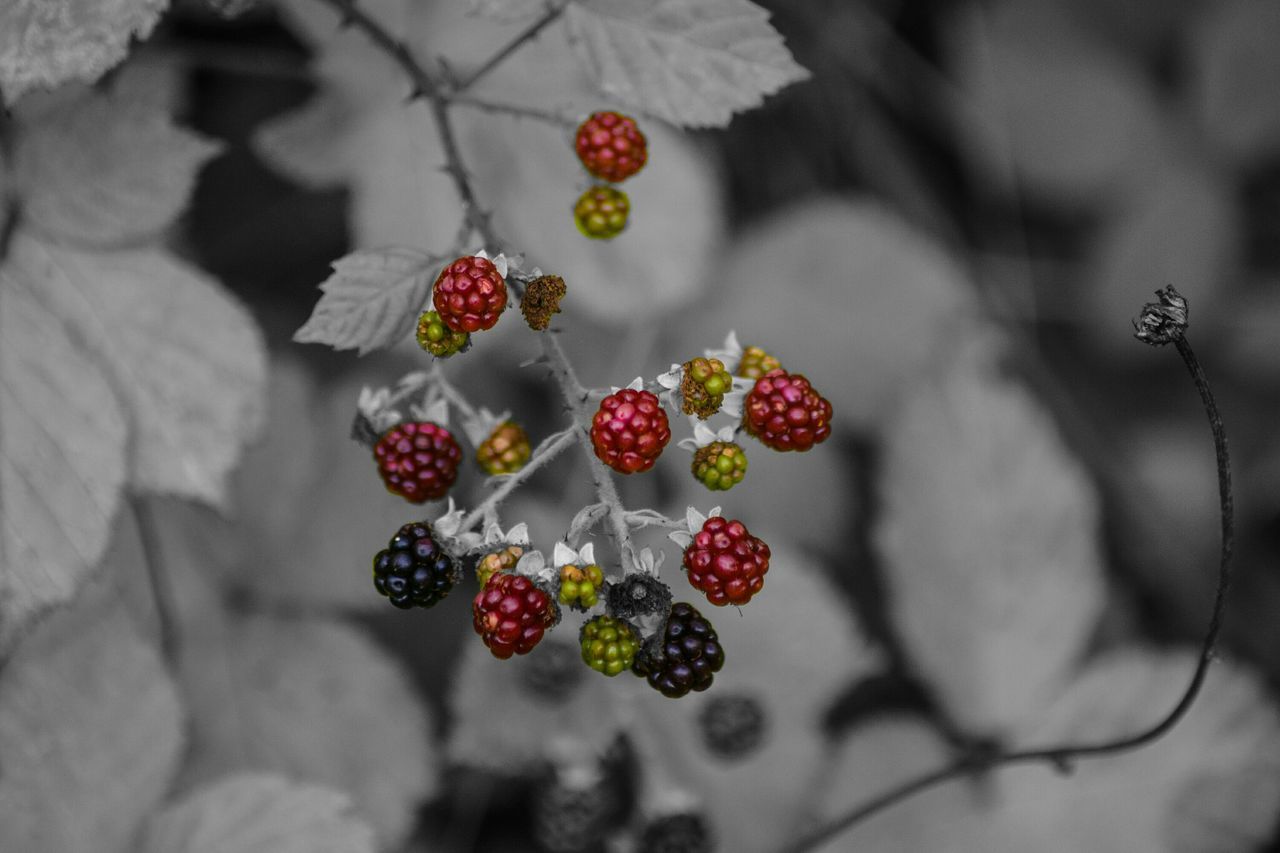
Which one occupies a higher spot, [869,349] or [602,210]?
[602,210]

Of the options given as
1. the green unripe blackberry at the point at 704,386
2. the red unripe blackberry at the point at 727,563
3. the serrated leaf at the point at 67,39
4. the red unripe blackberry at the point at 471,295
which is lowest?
the red unripe blackberry at the point at 727,563

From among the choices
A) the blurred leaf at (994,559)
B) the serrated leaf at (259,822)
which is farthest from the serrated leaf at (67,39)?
the blurred leaf at (994,559)

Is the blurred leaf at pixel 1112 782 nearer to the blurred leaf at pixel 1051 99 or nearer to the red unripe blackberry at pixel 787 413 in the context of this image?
the red unripe blackberry at pixel 787 413

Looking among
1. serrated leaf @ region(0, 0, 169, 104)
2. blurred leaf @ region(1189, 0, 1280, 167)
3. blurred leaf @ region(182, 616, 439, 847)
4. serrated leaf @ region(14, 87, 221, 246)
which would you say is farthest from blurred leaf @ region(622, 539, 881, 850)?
blurred leaf @ region(1189, 0, 1280, 167)

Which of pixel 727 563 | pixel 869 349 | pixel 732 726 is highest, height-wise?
pixel 727 563

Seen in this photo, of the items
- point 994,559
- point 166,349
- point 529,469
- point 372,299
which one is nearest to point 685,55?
point 372,299

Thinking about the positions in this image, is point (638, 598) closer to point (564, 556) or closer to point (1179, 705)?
point (564, 556)

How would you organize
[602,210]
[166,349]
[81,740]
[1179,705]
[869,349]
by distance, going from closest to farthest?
[602,210], [1179,705], [166,349], [81,740], [869,349]
